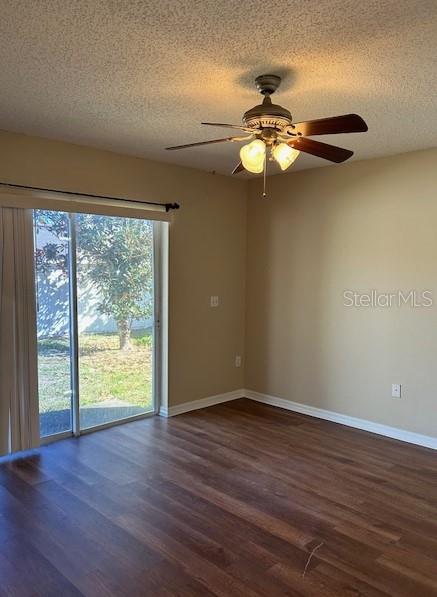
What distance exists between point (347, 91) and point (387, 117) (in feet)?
1.84

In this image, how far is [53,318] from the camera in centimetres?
375

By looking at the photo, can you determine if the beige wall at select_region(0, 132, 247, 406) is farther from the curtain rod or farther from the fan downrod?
the fan downrod

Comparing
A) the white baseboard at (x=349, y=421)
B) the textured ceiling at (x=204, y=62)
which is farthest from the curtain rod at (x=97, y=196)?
the white baseboard at (x=349, y=421)

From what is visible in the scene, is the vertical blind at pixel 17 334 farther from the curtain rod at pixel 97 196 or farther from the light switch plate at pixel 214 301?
the light switch plate at pixel 214 301

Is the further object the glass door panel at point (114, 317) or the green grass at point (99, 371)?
the glass door panel at point (114, 317)

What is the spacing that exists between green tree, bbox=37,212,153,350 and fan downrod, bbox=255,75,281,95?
6.67ft

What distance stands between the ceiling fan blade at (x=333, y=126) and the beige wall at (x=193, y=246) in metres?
2.14

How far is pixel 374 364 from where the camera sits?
4.14 meters

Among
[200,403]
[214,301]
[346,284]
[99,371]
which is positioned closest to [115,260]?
[99,371]

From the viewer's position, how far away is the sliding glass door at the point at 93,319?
12.2 ft

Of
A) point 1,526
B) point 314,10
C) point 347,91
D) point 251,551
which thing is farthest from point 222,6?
point 1,526

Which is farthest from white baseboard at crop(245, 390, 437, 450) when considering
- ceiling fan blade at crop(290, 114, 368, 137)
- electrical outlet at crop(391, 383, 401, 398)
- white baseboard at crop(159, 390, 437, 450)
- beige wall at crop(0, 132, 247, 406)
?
ceiling fan blade at crop(290, 114, 368, 137)

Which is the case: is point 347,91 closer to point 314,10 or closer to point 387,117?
point 387,117

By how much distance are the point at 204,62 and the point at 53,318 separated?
2.41 meters
